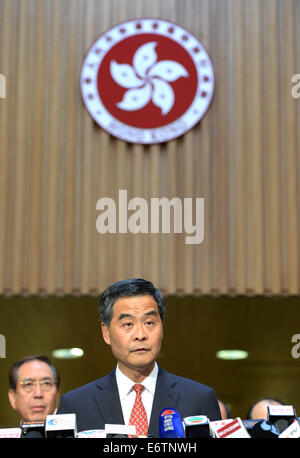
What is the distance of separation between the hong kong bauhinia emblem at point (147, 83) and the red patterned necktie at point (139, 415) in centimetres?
320

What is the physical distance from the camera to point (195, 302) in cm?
527

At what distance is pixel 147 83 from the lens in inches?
195

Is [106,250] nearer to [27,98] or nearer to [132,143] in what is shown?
[132,143]

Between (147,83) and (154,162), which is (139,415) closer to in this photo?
(154,162)

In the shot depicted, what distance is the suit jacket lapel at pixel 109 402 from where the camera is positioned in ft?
6.07

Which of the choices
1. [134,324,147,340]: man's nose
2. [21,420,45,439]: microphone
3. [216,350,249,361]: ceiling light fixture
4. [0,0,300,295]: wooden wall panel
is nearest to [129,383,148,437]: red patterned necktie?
[134,324,147,340]: man's nose

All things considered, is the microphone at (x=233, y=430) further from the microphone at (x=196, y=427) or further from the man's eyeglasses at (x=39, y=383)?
the man's eyeglasses at (x=39, y=383)

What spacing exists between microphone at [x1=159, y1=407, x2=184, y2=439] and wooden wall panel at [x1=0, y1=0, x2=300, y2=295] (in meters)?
3.38

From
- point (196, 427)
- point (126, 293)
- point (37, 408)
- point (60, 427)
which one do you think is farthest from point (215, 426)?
point (37, 408)

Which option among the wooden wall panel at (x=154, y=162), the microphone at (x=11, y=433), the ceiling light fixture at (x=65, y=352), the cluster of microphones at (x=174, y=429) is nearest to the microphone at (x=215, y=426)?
the cluster of microphones at (x=174, y=429)

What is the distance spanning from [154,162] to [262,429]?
3.62 metres

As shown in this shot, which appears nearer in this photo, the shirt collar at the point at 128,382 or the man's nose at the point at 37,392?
the shirt collar at the point at 128,382
